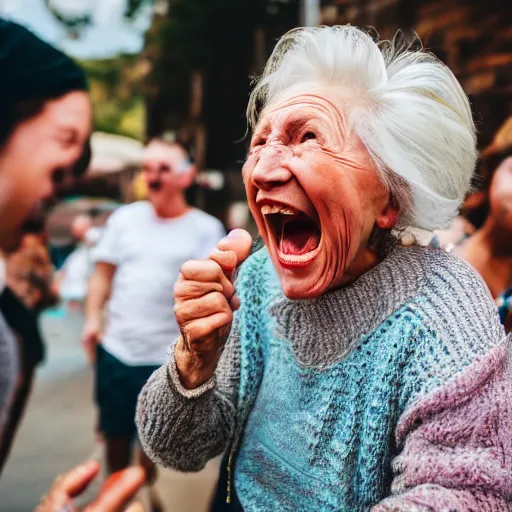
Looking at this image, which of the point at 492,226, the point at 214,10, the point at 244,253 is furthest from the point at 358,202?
the point at 214,10

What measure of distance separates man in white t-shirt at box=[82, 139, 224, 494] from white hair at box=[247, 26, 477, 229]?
2318mm

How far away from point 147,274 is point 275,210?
Result: 7.87ft

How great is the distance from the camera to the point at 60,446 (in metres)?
4.80

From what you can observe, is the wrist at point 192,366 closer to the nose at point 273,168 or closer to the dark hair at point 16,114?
the nose at point 273,168

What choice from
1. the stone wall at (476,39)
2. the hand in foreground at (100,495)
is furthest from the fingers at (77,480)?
the stone wall at (476,39)

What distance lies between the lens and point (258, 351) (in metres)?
1.39

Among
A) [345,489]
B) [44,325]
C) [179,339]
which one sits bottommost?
[44,325]

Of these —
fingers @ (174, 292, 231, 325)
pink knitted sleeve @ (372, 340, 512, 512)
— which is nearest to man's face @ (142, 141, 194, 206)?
fingers @ (174, 292, 231, 325)

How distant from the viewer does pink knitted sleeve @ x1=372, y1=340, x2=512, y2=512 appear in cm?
99

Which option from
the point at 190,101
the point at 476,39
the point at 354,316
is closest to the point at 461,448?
the point at 354,316

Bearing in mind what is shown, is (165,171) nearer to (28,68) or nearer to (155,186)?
(155,186)

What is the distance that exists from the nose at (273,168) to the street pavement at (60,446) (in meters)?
2.82

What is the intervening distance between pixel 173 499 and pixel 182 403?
2671 mm

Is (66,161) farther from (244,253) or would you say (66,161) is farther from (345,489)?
(345,489)
